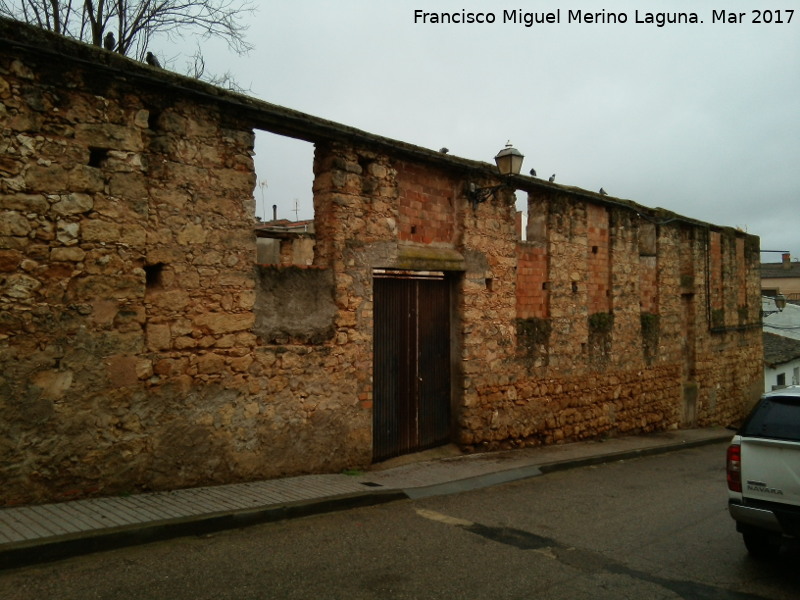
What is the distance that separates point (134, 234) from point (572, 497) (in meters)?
5.83

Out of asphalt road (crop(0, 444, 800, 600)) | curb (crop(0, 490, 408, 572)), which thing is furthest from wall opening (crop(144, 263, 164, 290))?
asphalt road (crop(0, 444, 800, 600))

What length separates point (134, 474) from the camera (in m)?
6.25

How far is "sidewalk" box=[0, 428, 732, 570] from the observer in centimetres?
498

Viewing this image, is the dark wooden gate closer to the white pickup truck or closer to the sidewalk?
the sidewalk

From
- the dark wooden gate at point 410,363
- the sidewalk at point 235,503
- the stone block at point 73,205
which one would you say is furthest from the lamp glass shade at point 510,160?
the stone block at point 73,205

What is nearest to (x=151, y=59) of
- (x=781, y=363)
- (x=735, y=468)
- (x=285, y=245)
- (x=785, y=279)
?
(x=285, y=245)

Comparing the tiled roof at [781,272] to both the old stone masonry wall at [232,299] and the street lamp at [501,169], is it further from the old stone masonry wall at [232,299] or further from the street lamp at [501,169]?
the street lamp at [501,169]

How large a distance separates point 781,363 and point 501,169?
1848cm

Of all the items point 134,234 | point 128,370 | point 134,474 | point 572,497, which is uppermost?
point 134,234

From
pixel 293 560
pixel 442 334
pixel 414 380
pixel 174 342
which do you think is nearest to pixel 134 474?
pixel 174 342

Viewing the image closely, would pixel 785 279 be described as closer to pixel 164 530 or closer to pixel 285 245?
pixel 285 245

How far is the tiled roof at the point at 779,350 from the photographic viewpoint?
23.0m

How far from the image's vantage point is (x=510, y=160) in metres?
9.55

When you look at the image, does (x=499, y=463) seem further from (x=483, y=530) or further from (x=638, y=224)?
(x=638, y=224)
